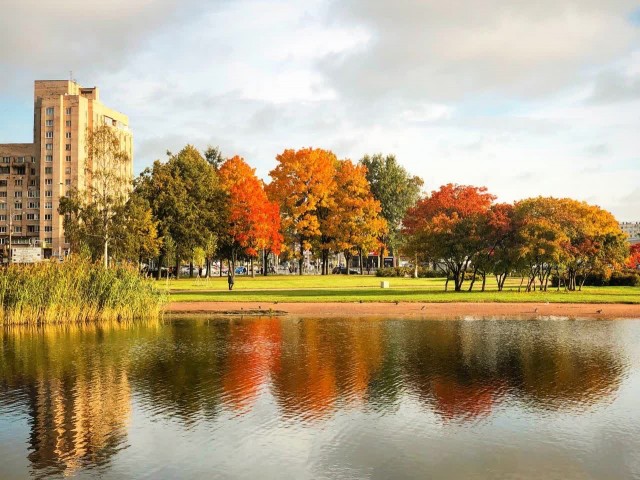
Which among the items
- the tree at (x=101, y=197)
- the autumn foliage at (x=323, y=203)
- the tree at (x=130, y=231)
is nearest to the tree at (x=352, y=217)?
the autumn foliage at (x=323, y=203)

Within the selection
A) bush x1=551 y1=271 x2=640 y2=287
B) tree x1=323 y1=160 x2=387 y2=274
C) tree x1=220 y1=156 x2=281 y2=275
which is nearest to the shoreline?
bush x1=551 y1=271 x2=640 y2=287

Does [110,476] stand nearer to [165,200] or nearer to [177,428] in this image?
[177,428]

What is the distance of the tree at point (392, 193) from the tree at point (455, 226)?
158 feet

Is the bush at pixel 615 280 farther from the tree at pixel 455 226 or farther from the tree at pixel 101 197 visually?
the tree at pixel 101 197

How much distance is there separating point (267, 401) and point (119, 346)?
1126 centimetres

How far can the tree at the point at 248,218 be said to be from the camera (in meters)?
81.7

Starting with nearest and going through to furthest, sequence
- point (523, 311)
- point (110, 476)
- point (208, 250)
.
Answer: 1. point (110, 476)
2. point (523, 311)
3. point (208, 250)

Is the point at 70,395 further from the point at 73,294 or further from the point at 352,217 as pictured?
the point at 352,217

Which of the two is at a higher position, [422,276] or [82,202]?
[82,202]

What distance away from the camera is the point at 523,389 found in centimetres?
1845

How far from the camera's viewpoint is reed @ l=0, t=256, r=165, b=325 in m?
34.2

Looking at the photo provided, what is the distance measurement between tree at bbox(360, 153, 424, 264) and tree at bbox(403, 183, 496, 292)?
48234 mm

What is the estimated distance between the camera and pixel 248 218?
8175 cm

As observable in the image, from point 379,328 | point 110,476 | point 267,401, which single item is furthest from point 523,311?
point 110,476
